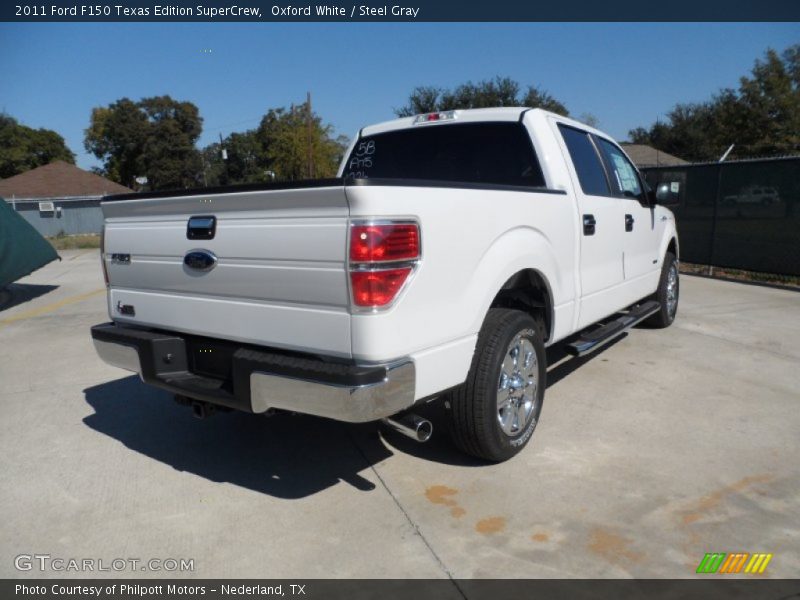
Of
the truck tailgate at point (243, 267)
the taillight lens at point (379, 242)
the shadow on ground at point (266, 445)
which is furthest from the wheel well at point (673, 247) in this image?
the truck tailgate at point (243, 267)

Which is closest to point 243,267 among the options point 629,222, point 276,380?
point 276,380

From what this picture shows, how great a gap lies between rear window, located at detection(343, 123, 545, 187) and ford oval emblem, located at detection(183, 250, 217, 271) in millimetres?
2036

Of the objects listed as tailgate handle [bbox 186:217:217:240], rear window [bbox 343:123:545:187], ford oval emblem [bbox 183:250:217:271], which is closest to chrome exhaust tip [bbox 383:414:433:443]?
ford oval emblem [bbox 183:250:217:271]

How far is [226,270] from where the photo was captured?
3082mm

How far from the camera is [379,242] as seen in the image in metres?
2.61

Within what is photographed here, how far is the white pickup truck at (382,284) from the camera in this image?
2.66m

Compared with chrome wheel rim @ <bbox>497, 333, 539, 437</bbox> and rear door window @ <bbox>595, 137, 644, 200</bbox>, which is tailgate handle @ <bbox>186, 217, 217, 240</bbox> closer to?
chrome wheel rim @ <bbox>497, 333, 539, 437</bbox>

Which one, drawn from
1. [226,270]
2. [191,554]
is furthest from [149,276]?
[191,554]

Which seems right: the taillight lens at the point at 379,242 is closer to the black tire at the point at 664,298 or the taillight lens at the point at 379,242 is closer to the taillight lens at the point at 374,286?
the taillight lens at the point at 374,286

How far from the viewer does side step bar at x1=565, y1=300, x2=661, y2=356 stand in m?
4.34

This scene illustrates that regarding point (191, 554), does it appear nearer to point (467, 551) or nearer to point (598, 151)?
point (467, 551)

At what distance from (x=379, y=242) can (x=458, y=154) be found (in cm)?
222

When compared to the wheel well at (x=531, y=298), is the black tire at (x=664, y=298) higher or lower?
lower
